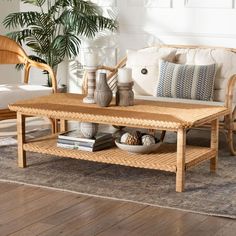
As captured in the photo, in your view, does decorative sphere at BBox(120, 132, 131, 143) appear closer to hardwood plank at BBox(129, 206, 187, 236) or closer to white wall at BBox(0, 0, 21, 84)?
hardwood plank at BBox(129, 206, 187, 236)

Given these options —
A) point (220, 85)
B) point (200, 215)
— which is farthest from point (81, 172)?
point (220, 85)

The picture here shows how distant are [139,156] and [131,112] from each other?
26 cm

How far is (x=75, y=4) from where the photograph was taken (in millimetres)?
5699

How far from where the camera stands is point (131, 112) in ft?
12.4

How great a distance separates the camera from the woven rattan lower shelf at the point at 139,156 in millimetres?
3580

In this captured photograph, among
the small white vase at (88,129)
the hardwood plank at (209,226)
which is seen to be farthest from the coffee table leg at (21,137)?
the hardwood plank at (209,226)

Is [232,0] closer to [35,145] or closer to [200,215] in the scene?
[35,145]

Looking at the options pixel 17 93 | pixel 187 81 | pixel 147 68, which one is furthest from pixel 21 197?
pixel 147 68

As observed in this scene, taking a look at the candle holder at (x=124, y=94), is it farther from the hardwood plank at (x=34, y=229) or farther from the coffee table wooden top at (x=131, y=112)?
the hardwood plank at (x=34, y=229)

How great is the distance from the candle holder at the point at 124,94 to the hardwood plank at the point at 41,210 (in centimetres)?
73

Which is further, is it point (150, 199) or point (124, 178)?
point (124, 178)

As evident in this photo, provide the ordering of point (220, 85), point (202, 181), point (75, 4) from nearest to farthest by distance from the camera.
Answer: point (202, 181), point (220, 85), point (75, 4)

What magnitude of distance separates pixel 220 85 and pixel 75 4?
1.61 m

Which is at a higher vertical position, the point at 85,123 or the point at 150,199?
the point at 85,123
